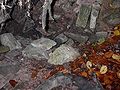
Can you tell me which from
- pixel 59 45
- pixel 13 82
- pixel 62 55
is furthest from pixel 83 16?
pixel 13 82

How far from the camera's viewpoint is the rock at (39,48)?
6.85 metres

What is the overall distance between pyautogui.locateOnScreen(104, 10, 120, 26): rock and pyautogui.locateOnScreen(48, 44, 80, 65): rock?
1758mm

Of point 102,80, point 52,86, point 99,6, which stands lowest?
point 102,80

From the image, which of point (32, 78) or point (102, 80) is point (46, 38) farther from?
point (102, 80)

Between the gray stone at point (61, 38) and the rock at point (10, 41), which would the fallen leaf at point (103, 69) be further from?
the rock at point (10, 41)

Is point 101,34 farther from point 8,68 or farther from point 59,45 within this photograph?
point 8,68

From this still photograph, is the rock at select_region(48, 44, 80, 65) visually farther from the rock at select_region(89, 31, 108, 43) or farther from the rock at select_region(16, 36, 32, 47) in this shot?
the rock at select_region(16, 36, 32, 47)

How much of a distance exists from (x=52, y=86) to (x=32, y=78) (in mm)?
1161

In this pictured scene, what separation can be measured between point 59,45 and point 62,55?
0.56 m

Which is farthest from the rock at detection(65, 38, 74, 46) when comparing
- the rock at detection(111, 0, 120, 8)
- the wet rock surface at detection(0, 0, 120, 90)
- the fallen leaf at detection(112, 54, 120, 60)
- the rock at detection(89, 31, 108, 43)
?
the rock at detection(111, 0, 120, 8)

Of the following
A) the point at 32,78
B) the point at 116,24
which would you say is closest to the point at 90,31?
the point at 116,24

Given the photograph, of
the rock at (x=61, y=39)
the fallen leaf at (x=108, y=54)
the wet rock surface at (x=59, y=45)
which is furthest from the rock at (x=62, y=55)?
the fallen leaf at (x=108, y=54)

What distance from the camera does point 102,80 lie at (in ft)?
20.1

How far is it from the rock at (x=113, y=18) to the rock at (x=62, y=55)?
176 centimetres
